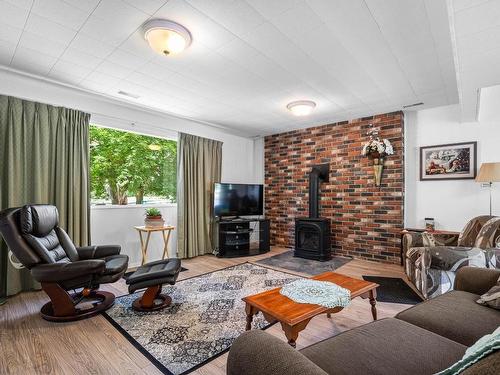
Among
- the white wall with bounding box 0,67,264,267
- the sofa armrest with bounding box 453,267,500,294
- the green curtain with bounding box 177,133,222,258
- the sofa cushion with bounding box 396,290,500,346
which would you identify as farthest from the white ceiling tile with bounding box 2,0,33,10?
the sofa armrest with bounding box 453,267,500,294

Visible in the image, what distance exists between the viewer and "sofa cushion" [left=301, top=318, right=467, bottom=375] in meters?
1.04

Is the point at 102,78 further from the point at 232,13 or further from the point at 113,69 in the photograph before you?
the point at 232,13

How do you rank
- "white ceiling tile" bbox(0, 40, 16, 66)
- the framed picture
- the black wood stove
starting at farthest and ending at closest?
the black wood stove → the framed picture → "white ceiling tile" bbox(0, 40, 16, 66)

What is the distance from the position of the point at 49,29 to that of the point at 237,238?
3.87m

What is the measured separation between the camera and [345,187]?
182 inches

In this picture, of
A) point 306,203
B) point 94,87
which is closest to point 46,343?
point 94,87

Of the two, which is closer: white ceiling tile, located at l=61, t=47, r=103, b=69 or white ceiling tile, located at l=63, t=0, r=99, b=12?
white ceiling tile, located at l=63, t=0, r=99, b=12

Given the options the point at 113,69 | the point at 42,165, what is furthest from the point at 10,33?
the point at 42,165

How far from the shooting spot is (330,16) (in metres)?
1.92

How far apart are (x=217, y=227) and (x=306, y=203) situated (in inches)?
71.4

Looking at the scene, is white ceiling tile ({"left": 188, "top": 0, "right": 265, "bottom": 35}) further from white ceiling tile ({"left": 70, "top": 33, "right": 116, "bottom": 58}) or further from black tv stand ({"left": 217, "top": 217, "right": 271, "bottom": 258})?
black tv stand ({"left": 217, "top": 217, "right": 271, "bottom": 258})

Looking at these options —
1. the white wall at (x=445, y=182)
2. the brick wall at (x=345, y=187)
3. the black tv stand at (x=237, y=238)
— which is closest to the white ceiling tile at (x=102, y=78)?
the black tv stand at (x=237, y=238)

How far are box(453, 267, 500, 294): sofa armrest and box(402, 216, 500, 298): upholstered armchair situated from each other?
468 millimetres

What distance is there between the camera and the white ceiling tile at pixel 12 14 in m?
1.87
